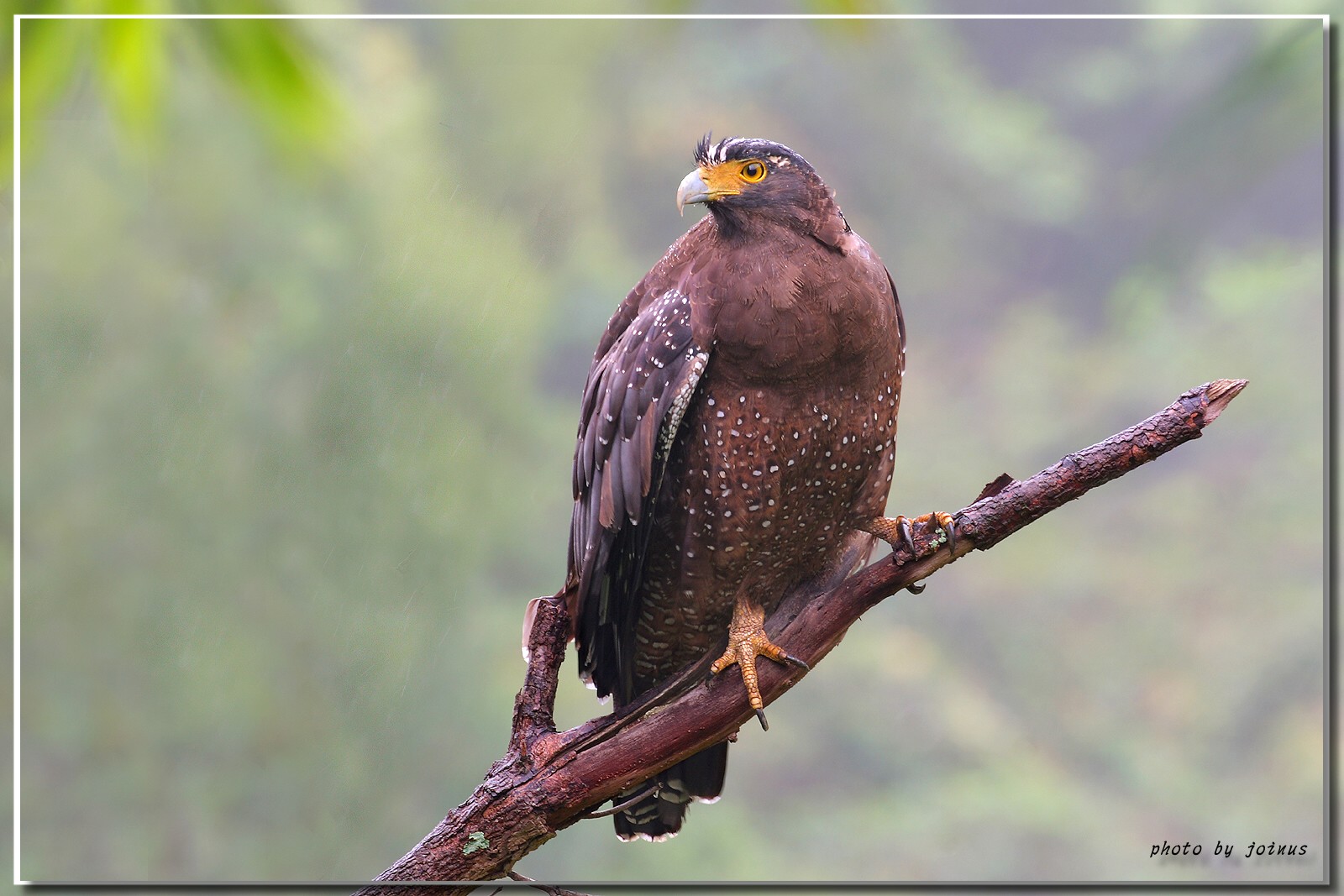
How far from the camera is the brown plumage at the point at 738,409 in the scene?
2189mm

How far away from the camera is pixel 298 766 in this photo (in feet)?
9.78

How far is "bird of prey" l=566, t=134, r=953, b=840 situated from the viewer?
219 cm

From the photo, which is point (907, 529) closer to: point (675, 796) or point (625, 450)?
point (625, 450)

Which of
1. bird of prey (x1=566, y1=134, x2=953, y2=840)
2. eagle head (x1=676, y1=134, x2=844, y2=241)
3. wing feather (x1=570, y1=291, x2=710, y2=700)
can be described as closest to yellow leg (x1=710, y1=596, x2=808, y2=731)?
bird of prey (x1=566, y1=134, x2=953, y2=840)

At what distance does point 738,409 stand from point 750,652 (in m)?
0.51

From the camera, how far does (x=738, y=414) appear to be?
7.30 ft

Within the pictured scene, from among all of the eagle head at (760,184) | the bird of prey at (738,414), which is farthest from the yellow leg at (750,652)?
the eagle head at (760,184)

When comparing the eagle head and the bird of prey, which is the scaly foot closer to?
the bird of prey

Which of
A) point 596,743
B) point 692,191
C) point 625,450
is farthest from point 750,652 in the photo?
point 692,191

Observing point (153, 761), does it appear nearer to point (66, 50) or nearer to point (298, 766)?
point (298, 766)

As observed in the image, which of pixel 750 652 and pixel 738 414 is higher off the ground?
pixel 738 414

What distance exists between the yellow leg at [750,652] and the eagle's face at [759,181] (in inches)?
33.1

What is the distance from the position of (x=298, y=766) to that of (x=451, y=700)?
0.44 meters

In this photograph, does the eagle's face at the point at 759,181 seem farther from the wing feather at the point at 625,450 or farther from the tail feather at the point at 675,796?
the tail feather at the point at 675,796
